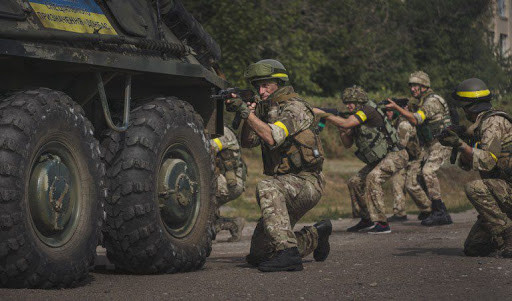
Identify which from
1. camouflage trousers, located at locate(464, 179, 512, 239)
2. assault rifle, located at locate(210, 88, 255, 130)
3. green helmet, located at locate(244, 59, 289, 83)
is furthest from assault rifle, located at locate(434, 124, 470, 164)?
assault rifle, located at locate(210, 88, 255, 130)

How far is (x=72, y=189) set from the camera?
7262 mm

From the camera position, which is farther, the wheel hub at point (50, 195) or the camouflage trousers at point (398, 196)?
the camouflage trousers at point (398, 196)

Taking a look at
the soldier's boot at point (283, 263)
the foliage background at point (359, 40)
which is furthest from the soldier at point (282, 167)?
the foliage background at point (359, 40)

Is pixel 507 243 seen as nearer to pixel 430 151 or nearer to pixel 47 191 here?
pixel 47 191

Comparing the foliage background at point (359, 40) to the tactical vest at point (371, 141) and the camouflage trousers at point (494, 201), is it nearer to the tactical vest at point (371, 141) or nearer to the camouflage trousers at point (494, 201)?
the tactical vest at point (371, 141)

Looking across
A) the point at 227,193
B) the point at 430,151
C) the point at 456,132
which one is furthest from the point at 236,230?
the point at 430,151

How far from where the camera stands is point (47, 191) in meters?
6.94

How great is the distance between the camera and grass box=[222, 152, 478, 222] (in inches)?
656

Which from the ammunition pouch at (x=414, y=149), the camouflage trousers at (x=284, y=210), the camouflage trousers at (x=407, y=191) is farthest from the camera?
the ammunition pouch at (x=414, y=149)

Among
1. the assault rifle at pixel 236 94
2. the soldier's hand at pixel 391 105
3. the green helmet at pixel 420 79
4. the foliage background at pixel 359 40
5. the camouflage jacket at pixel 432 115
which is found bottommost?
the assault rifle at pixel 236 94

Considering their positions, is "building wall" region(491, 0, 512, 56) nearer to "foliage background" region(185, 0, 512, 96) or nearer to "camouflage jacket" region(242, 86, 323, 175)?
"foliage background" region(185, 0, 512, 96)

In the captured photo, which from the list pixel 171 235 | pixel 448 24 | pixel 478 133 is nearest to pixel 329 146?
pixel 448 24

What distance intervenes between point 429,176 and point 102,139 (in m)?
7.49

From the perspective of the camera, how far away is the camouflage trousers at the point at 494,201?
31.2 ft
